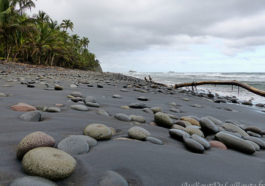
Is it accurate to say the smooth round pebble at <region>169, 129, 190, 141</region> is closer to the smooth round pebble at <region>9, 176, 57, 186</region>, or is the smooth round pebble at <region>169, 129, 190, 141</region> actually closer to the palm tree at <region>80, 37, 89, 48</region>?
the smooth round pebble at <region>9, 176, 57, 186</region>

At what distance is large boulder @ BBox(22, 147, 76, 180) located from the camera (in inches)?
28.8

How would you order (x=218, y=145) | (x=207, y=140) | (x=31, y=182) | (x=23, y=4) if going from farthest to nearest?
1. (x=23, y=4)
2. (x=207, y=140)
3. (x=218, y=145)
4. (x=31, y=182)

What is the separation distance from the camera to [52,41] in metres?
23.6

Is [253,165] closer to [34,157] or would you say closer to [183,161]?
[183,161]

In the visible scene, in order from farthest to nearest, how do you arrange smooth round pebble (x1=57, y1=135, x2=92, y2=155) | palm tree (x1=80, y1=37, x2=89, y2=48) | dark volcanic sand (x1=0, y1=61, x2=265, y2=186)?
palm tree (x1=80, y1=37, x2=89, y2=48) < smooth round pebble (x1=57, y1=135, x2=92, y2=155) < dark volcanic sand (x1=0, y1=61, x2=265, y2=186)

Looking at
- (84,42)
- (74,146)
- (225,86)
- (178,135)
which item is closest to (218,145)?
(178,135)

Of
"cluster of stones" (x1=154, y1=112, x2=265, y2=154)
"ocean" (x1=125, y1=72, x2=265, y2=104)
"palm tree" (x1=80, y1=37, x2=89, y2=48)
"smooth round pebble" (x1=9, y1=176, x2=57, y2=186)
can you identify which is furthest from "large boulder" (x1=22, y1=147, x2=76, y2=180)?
"palm tree" (x1=80, y1=37, x2=89, y2=48)

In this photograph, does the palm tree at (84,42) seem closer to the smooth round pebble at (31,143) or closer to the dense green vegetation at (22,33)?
the dense green vegetation at (22,33)

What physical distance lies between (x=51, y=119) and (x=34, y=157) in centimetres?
88

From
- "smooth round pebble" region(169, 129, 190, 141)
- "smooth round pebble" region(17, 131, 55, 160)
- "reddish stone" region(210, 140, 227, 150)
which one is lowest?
"reddish stone" region(210, 140, 227, 150)

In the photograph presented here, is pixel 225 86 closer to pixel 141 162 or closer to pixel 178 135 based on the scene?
pixel 178 135

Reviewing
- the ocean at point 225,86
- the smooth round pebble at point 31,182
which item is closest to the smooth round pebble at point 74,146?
the smooth round pebble at point 31,182

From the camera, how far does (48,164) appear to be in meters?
0.75

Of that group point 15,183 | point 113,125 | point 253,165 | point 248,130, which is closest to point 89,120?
point 113,125
